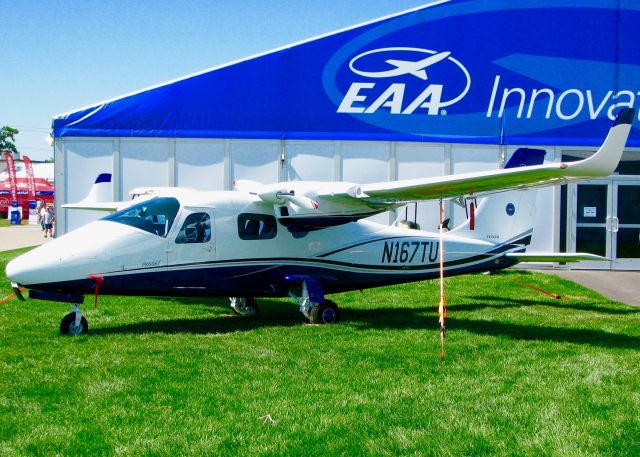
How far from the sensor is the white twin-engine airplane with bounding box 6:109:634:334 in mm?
10297

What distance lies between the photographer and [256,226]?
12.1 m

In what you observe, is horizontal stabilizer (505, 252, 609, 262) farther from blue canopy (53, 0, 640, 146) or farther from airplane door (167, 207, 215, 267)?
blue canopy (53, 0, 640, 146)

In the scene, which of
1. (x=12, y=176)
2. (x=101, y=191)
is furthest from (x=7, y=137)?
(x=101, y=191)

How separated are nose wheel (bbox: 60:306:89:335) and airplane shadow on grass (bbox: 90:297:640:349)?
0.27 meters

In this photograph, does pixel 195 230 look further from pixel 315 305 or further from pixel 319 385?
pixel 319 385

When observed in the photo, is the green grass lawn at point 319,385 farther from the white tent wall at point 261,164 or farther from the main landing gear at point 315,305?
the white tent wall at point 261,164

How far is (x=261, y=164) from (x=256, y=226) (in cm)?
912

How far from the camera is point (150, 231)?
11133 mm

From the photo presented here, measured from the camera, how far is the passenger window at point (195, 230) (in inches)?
449

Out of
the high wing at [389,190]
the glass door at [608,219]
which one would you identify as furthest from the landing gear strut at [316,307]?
the glass door at [608,219]

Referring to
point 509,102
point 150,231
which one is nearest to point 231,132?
point 509,102

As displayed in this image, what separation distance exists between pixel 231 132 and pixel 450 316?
10.2m

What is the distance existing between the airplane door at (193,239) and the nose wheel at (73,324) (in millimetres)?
1558

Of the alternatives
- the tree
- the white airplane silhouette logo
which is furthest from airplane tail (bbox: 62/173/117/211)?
the tree
